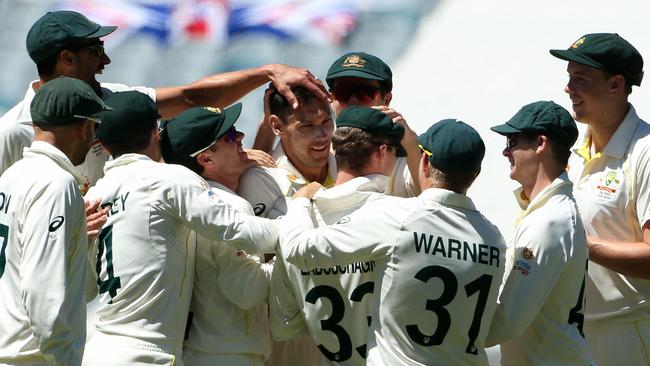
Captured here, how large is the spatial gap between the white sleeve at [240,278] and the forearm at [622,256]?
896 millimetres

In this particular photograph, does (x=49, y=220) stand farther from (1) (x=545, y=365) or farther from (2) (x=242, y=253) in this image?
(1) (x=545, y=365)

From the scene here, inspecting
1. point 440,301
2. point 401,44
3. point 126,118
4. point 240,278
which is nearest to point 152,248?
point 240,278

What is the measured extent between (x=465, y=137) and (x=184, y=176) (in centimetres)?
70

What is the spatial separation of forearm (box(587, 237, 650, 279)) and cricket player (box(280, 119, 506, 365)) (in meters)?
0.49

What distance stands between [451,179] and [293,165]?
28.9 inches

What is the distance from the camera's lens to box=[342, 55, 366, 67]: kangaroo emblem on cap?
13.2ft

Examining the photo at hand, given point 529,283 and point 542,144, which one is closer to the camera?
point 529,283

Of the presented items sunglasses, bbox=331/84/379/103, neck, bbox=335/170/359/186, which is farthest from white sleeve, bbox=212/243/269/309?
sunglasses, bbox=331/84/379/103

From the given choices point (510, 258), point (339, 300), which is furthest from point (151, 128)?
point (510, 258)

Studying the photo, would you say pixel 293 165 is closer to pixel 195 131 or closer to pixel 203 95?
pixel 195 131

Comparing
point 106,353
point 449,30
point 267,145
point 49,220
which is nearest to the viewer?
point 49,220

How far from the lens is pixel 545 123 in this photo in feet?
11.6

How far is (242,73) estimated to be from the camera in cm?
437

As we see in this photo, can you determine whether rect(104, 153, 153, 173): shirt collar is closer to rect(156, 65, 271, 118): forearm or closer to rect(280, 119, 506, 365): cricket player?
rect(280, 119, 506, 365): cricket player
